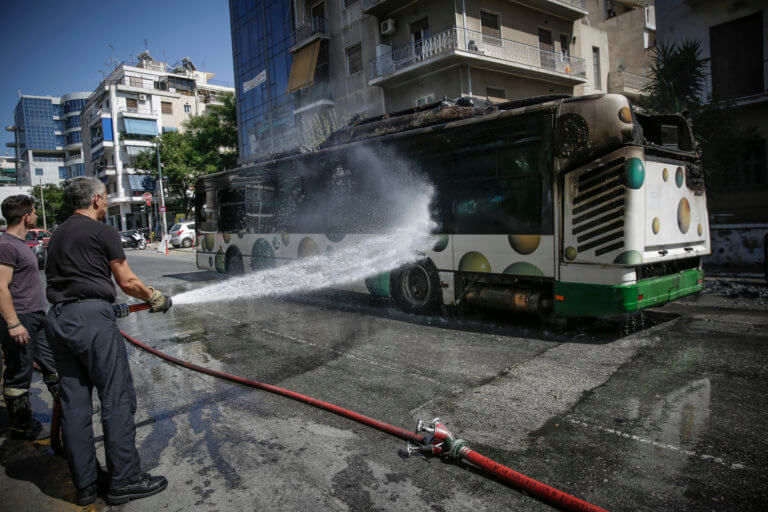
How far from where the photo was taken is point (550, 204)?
20.0 feet

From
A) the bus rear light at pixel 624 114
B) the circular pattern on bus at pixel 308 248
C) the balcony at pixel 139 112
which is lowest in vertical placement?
the circular pattern on bus at pixel 308 248

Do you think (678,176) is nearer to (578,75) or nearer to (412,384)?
(412,384)

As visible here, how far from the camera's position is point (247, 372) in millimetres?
5309

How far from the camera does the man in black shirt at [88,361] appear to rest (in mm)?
2859

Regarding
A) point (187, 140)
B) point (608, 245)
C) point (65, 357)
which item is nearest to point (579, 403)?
point (608, 245)

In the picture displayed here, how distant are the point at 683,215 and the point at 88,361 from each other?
7154 mm

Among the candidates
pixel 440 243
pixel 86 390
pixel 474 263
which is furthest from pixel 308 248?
pixel 86 390

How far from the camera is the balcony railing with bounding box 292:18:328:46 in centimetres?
→ 2581

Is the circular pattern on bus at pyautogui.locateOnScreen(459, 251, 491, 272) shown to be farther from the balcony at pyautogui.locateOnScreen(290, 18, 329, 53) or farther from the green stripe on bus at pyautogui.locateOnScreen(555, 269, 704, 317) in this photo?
the balcony at pyautogui.locateOnScreen(290, 18, 329, 53)

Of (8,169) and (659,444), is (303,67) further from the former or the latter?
(8,169)

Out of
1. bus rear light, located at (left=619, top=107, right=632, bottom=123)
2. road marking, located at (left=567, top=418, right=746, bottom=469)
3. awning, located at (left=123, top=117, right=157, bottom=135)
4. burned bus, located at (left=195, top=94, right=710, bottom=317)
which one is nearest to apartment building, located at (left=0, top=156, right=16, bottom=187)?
awning, located at (left=123, top=117, right=157, bottom=135)

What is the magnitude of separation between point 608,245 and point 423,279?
10.2ft

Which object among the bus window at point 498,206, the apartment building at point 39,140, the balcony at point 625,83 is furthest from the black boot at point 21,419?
the apartment building at point 39,140

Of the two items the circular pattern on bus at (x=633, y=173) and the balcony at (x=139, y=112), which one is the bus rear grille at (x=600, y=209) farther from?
the balcony at (x=139, y=112)
